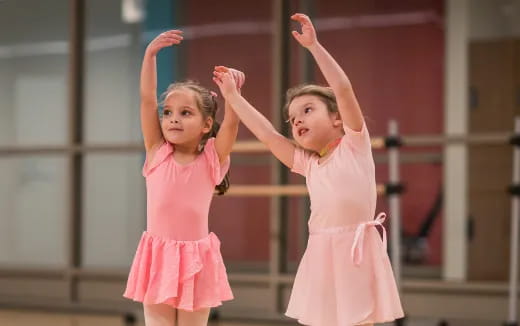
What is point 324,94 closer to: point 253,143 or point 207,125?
point 207,125

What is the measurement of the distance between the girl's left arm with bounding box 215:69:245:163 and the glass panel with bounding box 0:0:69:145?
3.64 metres

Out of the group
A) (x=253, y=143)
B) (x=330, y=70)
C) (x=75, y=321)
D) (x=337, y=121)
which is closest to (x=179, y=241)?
(x=337, y=121)

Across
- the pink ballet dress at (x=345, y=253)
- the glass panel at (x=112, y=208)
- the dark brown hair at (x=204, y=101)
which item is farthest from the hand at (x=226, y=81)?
the glass panel at (x=112, y=208)

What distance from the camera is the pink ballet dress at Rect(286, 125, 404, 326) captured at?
2070 millimetres

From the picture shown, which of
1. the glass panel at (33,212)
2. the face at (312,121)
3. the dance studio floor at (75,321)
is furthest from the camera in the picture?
the glass panel at (33,212)

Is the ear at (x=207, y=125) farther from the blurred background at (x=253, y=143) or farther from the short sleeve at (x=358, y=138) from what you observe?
the blurred background at (x=253, y=143)

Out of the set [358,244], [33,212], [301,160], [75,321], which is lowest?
[75,321]

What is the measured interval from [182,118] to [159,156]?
133 mm

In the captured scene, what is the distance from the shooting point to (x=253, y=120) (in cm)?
222

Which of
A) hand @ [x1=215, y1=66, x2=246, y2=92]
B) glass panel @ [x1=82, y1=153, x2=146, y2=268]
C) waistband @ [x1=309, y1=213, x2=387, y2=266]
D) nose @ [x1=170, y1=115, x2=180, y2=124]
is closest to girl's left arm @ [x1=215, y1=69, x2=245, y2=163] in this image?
hand @ [x1=215, y1=66, x2=246, y2=92]

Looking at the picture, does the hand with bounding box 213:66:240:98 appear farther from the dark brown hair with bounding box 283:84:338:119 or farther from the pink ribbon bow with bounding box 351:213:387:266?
the pink ribbon bow with bounding box 351:213:387:266

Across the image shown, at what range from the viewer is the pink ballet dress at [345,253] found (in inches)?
81.5

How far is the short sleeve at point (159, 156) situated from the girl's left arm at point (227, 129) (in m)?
0.14

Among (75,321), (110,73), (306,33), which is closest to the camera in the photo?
(306,33)
